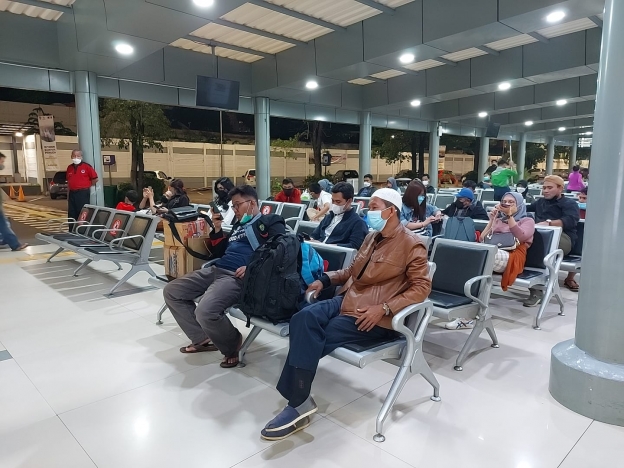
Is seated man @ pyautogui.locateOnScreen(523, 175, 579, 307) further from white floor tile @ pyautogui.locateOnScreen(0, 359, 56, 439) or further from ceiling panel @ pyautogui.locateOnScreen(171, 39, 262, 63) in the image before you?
ceiling panel @ pyautogui.locateOnScreen(171, 39, 262, 63)

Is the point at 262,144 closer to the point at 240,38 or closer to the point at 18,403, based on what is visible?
the point at 240,38

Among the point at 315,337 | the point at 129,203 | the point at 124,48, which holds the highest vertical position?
the point at 124,48

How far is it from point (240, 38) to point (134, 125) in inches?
248

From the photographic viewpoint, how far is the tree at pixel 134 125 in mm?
13656

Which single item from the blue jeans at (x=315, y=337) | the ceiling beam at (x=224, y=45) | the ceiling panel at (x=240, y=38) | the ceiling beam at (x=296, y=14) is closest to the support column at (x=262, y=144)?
the ceiling beam at (x=224, y=45)

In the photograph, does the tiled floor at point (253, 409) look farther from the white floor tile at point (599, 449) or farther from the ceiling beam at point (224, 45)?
the ceiling beam at point (224, 45)

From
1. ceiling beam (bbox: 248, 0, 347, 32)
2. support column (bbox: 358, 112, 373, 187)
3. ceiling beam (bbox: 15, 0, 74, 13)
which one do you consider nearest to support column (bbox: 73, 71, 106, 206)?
ceiling beam (bbox: 15, 0, 74, 13)

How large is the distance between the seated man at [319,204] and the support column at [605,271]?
13.7 ft

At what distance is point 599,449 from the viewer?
7.59ft

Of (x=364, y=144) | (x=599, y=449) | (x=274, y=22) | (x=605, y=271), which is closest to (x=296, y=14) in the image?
(x=274, y=22)

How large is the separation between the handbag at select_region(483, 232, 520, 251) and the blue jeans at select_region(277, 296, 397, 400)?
6.54 ft

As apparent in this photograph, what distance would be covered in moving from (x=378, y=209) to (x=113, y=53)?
6705 millimetres

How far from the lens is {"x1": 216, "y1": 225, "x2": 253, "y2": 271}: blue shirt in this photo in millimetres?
3393

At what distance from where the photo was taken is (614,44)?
260 cm
